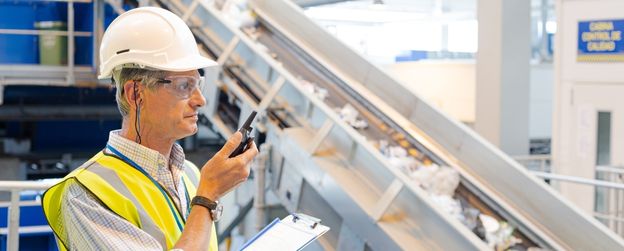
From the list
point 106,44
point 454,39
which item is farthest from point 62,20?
point 454,39

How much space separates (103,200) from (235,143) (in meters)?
0.30

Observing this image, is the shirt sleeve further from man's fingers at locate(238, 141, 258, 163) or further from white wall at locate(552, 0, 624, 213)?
white wall at locate(552, 0, 624, 213)

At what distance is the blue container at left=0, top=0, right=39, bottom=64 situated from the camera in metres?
7.77

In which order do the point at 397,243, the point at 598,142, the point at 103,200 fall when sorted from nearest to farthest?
the point at 103,200 < the point at 397,243 < the point at 598,142

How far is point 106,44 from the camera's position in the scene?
181 cm

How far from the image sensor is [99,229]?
5.18 ft

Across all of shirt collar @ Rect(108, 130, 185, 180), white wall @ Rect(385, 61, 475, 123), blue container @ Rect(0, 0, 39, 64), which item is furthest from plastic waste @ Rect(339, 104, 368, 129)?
white wall @ Rect(385, 61, 475, 123)

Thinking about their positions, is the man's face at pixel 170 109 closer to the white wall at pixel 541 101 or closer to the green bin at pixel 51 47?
the green bin at pixel 51 47

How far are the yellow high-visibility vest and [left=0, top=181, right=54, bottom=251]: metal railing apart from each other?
1.51m

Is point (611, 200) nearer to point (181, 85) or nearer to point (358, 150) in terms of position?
point (358, 150)

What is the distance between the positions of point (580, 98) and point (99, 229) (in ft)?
20.5

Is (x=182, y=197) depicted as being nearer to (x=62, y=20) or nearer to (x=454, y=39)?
(x=62, y=20)

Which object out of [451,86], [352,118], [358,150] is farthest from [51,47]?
[451,86]

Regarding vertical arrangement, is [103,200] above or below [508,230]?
above
